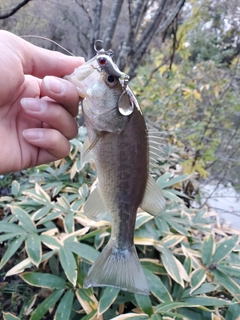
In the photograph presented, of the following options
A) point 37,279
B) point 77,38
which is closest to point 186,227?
→ point 37,279

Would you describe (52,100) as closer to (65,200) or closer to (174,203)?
(65,200)

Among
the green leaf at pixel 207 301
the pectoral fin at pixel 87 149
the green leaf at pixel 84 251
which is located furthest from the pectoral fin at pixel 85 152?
the green leaf at pixel 207 301

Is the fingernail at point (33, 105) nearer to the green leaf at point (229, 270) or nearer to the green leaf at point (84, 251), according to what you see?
the green leaf at point (84, 251)

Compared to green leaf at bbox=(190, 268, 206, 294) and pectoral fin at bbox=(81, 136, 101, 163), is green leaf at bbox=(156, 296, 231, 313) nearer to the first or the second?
green leaf at bbox=(190, 268, 206, 294)

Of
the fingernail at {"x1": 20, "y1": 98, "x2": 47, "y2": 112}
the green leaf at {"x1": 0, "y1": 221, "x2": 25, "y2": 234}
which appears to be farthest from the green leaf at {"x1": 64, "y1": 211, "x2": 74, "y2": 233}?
the fingernail at {"x1": 20, "y1": 98, "x2": 47, "y2": 112}

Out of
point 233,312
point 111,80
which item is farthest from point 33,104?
point 233,312

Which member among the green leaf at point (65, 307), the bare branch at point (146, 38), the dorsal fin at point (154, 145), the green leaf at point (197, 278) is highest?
the bare branch at point (146, 38)
